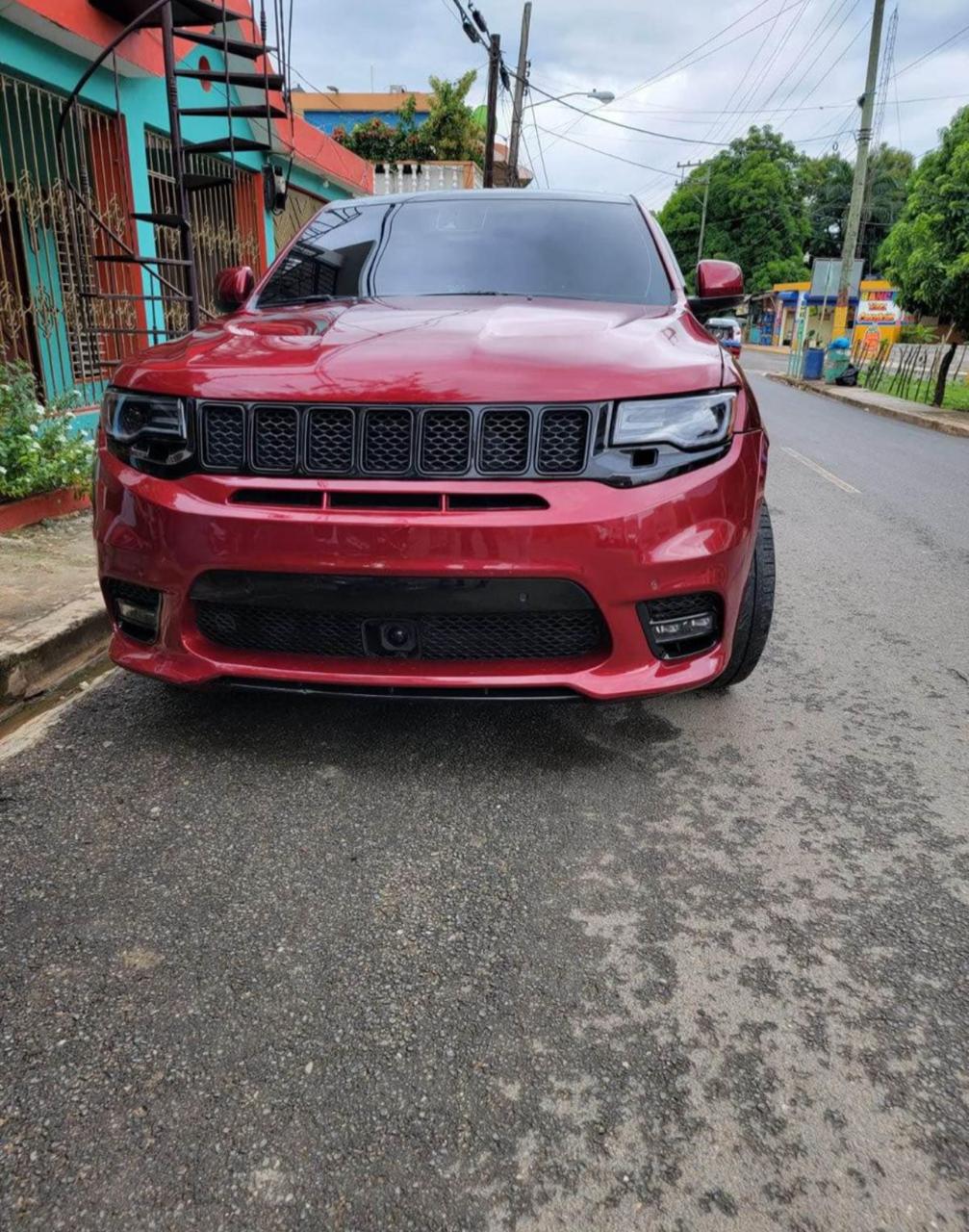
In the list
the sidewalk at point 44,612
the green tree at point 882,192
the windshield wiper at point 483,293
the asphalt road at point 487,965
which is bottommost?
the sidewalk at point 44,612

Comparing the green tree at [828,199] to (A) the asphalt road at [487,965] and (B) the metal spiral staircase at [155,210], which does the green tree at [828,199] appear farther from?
(A) the asphalt road at [487,965]

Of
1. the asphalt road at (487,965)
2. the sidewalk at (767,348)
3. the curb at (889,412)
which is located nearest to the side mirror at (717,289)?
the asphalt road at (487,965)

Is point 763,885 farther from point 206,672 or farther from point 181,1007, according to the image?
point 206,672

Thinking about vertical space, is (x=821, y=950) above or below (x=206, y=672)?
below

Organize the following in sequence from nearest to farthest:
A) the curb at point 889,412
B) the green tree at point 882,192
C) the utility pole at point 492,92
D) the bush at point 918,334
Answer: the curb at point 889,412 < the utility pole at point 492,92 < the bush at point 918,334 < the green tree at point 882,192

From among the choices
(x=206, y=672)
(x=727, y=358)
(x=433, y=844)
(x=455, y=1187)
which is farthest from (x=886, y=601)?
(x=455, y=1187)

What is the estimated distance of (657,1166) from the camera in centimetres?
143

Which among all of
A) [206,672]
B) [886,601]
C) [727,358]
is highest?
[727,358]

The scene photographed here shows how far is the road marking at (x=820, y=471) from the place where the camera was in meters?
7.86

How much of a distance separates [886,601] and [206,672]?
135 inches

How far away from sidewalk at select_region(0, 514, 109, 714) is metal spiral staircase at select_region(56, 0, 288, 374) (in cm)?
170

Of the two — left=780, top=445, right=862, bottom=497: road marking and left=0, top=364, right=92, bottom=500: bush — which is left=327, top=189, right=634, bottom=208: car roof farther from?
left=780, top=445, right=862, bottom=497: road marking

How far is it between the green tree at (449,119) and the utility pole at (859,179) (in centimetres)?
1068

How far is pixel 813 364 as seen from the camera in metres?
24.9
